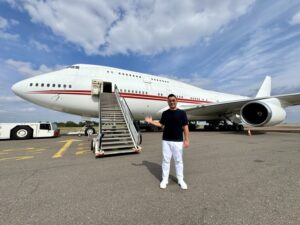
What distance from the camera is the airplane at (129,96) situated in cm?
1120

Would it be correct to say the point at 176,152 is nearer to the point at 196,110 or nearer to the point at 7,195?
the point at 7,195

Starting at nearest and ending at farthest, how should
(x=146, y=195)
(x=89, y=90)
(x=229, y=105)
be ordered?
(x=146, y=195) → (x=89, y=90) → (x=229, y=105)

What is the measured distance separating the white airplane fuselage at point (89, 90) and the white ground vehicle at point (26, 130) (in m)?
1.69

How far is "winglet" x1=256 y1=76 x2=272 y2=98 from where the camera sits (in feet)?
77.8

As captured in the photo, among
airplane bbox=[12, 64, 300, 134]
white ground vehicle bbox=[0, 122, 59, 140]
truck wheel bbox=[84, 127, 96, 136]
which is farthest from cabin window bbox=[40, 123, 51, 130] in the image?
truck wheel bbox=[84, 127, 96, 136]

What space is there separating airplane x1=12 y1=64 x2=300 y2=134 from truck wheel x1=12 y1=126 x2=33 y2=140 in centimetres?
208

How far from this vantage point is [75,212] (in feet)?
7.59

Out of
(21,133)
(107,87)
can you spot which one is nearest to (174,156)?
(107,87)

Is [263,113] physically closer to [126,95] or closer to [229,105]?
[229,105]

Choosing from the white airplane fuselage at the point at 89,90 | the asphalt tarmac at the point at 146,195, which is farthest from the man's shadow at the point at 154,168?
the white airplane fuselage at the point at 89,90

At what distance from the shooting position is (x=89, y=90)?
11.8m

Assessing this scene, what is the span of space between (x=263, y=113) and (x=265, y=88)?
1480 cm

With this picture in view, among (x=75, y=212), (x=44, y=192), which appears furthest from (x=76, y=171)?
(x=75, y=212)

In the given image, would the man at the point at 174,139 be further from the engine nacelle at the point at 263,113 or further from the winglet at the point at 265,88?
the winglet at the point at 265,88
